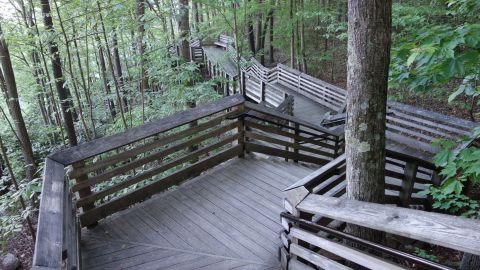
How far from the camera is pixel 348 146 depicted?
2.94 metres

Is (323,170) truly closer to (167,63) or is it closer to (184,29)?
(167,63)

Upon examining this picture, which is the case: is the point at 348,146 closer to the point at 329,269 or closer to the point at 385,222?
the point at 385,222

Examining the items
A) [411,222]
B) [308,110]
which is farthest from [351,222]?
[308,110]

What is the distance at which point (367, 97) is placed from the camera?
8.80 ft

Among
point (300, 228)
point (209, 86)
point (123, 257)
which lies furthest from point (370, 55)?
point (209, 86)

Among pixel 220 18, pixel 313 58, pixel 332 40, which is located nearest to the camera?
pixel 220 18

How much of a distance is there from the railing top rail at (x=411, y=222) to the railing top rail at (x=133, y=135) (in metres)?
2.49

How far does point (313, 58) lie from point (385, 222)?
15317 millimetres

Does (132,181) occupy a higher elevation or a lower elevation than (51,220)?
lower

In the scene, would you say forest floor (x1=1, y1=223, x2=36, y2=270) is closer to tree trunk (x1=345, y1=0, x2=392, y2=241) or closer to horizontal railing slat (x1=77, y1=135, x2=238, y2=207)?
horizontal railing slat (x1=77, y1=135, x2=238, y2=207)

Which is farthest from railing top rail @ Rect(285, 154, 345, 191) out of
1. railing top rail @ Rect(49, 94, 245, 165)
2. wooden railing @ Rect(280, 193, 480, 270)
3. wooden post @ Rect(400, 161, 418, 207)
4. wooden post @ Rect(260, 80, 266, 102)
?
wooden post @ Rect(260, 80, 266, 102)

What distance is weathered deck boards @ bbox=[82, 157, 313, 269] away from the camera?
3.64m

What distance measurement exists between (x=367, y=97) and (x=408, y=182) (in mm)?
2368

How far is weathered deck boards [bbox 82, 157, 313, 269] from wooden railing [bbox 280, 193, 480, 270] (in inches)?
22.3
